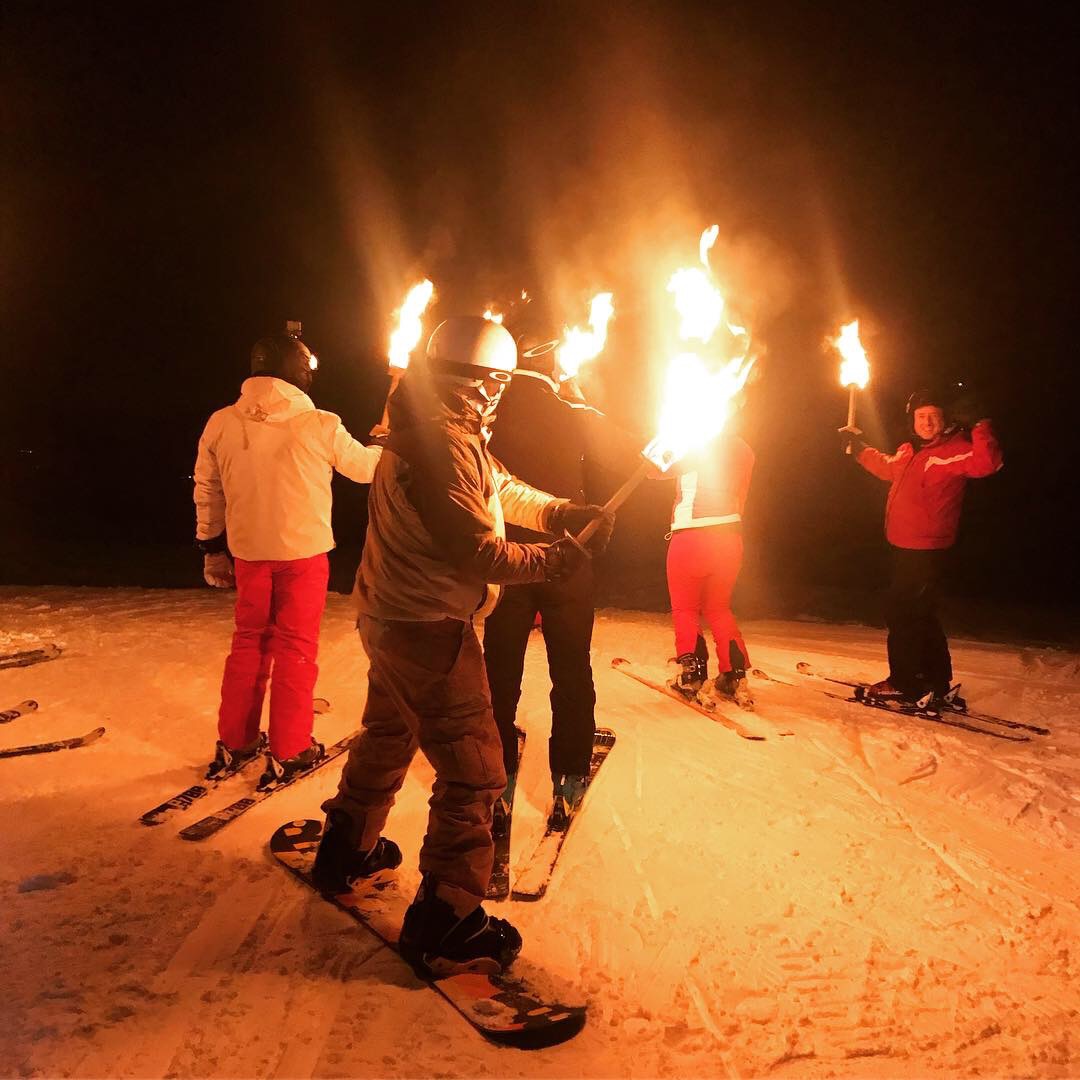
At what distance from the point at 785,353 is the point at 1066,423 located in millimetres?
10097

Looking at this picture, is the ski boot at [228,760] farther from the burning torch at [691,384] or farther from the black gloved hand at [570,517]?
the burning torch at [691,384]

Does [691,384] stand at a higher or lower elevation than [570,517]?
higher

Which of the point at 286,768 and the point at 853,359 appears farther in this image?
the point at 853,359

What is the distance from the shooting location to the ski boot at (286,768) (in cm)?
423

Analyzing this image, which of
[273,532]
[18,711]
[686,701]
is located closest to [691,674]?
[686,701]

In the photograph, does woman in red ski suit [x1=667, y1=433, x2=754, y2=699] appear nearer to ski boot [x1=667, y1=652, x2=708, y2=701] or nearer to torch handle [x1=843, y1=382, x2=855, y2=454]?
ski boot [x1=667, y1=652, x2=708, y2=701]

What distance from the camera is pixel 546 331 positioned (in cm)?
375

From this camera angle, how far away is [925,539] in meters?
6.26

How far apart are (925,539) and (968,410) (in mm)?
1094

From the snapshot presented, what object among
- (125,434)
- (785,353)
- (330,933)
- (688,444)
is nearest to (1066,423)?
(785,353)

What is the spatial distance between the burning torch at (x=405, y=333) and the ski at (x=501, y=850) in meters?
2.09

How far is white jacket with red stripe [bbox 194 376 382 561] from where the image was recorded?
425 centimetres

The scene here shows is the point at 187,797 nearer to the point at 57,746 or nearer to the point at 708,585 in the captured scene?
the point at 57,746

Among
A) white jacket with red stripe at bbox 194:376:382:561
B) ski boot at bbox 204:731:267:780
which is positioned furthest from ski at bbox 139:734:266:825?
white jacket with red stripe at bbox 194:376:382:561
